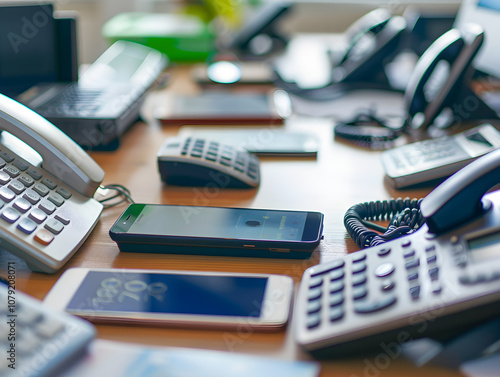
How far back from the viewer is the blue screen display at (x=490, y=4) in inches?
44.8

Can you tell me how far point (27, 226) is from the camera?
22.0 inches

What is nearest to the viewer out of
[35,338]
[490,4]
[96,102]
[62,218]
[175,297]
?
[35,338]

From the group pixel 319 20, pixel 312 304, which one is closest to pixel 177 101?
pixel 312 304

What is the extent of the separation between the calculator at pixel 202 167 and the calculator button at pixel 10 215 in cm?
25

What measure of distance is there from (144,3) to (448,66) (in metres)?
1.84

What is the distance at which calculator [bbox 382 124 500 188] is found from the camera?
0.75 metres

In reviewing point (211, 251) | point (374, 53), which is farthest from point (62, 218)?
point (374, 53)

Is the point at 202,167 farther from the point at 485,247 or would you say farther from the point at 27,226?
the point at 485,247

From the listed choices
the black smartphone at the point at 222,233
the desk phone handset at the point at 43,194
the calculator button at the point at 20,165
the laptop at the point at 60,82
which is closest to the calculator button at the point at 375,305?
the black smartphone at the point at 222,233

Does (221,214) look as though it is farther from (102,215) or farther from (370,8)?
(370,8)

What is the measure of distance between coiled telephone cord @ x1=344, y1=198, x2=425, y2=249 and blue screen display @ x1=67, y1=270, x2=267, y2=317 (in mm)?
153

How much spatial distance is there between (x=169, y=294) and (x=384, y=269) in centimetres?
20

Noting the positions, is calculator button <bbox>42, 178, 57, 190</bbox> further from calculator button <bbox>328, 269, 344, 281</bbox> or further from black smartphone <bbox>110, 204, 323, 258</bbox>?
calculator button <bbox>328, 269, 344, 281</bbox>

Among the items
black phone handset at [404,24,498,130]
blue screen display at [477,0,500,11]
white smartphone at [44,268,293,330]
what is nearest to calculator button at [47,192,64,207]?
white smartphone at [44,268,293,330]
